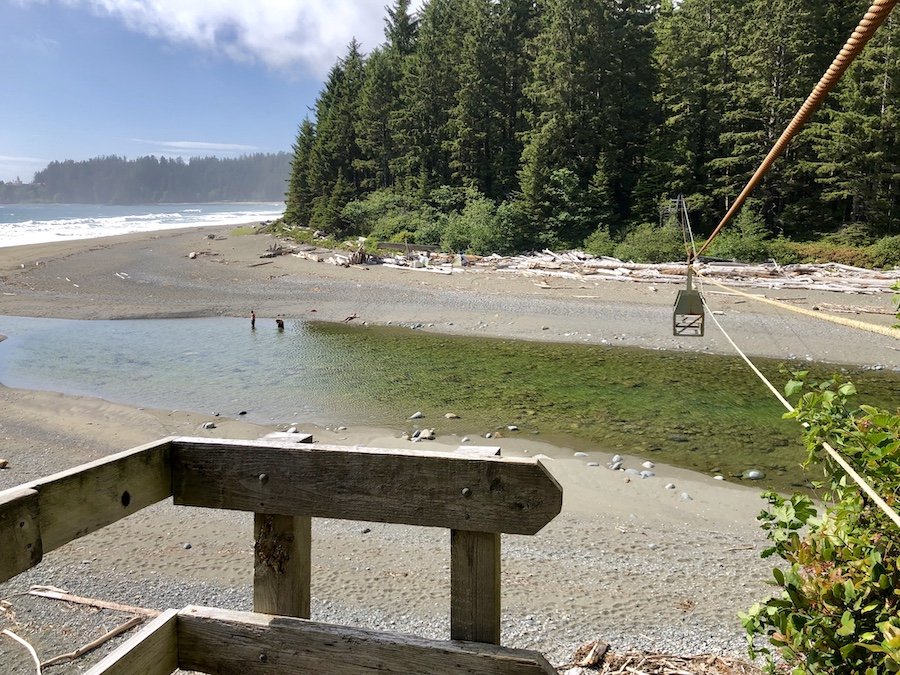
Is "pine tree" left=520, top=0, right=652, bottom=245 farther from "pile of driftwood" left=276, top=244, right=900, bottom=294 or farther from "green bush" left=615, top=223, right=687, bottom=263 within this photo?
"green bush" left=615, top=223, right=687, bottom=263

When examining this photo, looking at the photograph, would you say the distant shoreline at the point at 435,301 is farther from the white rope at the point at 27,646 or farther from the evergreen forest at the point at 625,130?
the white rope at the point at 27,646

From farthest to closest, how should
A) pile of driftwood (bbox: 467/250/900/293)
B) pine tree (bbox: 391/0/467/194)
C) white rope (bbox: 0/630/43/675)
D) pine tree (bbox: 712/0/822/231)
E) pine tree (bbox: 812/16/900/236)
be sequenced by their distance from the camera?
pine tree (bbox: 391/0/467/194) → pine tree (bbox: 712/0/822/231) → pine tree (bbox: 812/16/900/236) → pile of driftwood (bbox: 467/250/900/293) → white rope (bbox: 0/630/43/675)

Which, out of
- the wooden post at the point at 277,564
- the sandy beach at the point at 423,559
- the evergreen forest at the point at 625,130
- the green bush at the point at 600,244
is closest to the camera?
the wooden post at the point at 277,564

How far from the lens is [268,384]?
14094mm

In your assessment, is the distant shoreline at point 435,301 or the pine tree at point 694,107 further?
the pine tree at point 694,107

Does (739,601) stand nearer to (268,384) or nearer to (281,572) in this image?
(281,572)

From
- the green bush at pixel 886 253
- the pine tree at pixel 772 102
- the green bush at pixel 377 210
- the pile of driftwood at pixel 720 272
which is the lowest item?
the pile of driftwood at pixel 720 272

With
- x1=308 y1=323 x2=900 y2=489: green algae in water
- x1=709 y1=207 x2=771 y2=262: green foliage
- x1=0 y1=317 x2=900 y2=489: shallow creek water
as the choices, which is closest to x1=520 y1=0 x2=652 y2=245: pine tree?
x1=709 y1=207 x2=771 y2=262: green foliage

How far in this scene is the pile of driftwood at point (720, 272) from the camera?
2203 centimetres

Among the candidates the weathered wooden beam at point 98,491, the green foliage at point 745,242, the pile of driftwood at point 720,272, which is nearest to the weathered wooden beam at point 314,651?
the weathered wooden beam at point 98,491

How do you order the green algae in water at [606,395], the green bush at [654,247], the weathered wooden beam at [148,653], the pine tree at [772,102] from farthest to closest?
the pine tree at [772,102]
the green bush at [654,247]
the green algae in water at [606,395]
the weathered wooden beam at [148,653]

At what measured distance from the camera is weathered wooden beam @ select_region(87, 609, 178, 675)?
2.04 m

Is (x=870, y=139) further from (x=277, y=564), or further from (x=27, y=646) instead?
(x=27, y=646)

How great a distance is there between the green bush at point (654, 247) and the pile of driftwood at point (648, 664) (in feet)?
82.9
